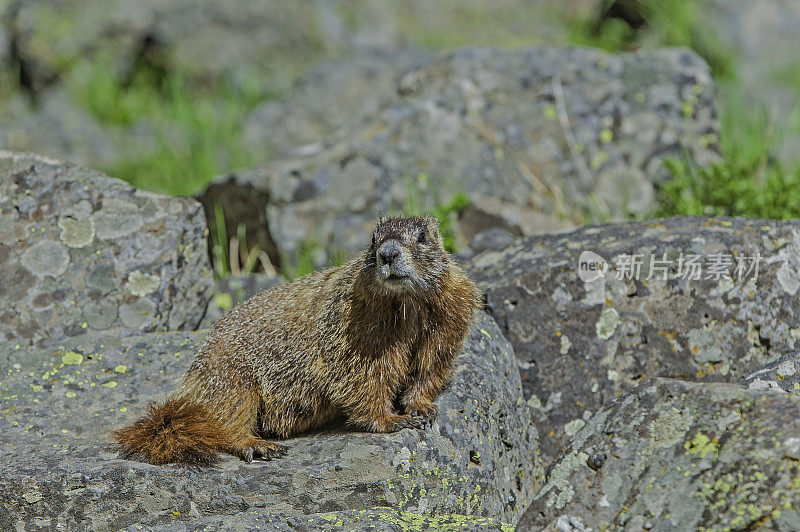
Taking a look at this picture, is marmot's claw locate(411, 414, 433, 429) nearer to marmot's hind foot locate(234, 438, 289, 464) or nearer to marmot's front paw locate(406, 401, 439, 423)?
marmot's front paw locate(406, 401, 439, 423)

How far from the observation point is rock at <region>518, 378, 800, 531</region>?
369 cm

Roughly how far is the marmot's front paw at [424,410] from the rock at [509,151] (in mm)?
3922

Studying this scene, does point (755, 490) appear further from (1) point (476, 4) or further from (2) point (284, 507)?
(1) point (476, 4)

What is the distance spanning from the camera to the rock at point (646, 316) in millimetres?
6012

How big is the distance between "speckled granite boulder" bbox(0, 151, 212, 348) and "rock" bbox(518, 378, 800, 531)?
11.9ft

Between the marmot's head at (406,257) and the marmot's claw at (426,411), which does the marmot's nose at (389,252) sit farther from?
the marmot's claw at (426,411)

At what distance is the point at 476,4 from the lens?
19406 mm

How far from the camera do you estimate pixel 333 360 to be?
5.50 meters

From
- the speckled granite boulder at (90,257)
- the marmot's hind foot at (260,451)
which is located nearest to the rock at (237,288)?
the speckled granite boulder at (90,257)

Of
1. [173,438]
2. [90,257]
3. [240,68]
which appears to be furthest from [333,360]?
[240,68]

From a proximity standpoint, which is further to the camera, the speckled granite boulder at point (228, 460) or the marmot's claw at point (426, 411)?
the marmot's claw at point (426, 411)

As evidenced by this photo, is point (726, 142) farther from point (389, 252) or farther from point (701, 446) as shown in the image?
point (701, 446)

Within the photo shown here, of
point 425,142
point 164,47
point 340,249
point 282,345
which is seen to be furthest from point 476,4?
point 282,345

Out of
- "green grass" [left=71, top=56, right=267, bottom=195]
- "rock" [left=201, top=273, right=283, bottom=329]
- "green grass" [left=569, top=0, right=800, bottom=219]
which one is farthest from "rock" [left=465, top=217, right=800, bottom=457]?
"green grass" [left=71, top=56, right=267, bottom=195]
